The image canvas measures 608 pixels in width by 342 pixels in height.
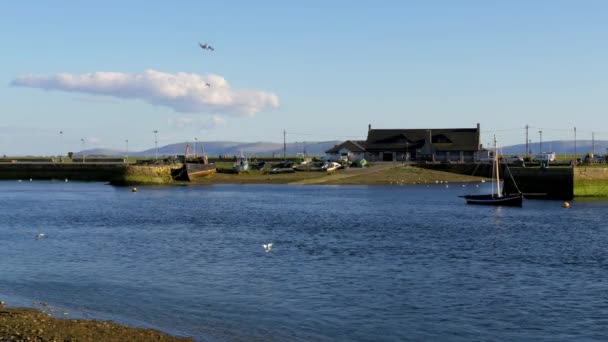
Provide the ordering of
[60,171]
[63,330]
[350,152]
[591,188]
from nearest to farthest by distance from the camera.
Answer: [63,330] < [591,188] < [60,171] < [350,152]

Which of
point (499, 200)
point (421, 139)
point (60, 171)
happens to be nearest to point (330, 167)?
point (421, 139)

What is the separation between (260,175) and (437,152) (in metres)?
49.5

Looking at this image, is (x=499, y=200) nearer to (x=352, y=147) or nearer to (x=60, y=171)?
(x=352, y=147)

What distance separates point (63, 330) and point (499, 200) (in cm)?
6895

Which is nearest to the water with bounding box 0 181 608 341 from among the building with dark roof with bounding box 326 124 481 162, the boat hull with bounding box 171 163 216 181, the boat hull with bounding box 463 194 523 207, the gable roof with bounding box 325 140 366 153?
the boat hull with bounding box 463 194 523 207

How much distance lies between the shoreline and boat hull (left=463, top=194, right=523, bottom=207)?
2601 inches

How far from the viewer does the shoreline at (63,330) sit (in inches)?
940

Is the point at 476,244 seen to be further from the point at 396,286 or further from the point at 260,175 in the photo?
the point at 260,175

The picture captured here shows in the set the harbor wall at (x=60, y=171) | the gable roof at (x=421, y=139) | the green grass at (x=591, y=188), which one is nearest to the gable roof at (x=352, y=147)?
the gable roof at (x=421, y=139)

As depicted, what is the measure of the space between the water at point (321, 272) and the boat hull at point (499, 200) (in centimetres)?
681

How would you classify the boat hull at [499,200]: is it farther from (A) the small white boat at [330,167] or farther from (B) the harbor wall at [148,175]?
(B) the harbor wall at [148,175]

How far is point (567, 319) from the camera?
28.4 metres

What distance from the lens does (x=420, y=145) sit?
174500mm

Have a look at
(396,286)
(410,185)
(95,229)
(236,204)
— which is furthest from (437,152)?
(396,286)
